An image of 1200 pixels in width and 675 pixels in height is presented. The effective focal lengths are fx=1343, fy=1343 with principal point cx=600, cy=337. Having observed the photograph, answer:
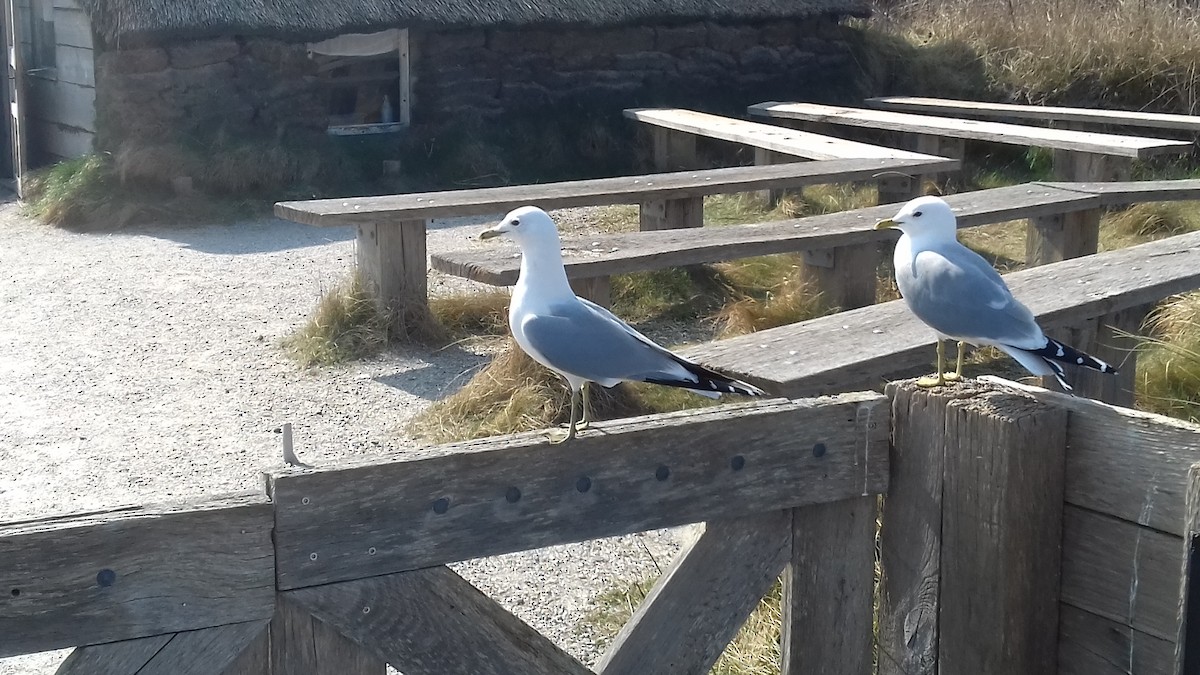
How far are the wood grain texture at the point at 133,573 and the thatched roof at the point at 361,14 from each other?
8.16 m

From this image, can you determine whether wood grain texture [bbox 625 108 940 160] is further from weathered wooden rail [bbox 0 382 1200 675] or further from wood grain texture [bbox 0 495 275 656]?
wood grain texture [bbox 0 495 275 656]

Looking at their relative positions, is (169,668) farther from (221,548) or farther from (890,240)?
(890,240)

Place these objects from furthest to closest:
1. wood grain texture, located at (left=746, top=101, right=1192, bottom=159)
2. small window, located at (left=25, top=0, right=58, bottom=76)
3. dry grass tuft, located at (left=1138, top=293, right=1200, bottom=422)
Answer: small window, located at (left=25, top=0, right=58, bottom=76) < wood grain texture, located at (left=746, top=101, right=1192, bottom=159) < dry grass tuft, located at (left=1138, top=293, right=1200, bottom=422)

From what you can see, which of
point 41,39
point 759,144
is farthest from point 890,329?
point 41,39

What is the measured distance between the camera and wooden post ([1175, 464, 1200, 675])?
4.68 ft

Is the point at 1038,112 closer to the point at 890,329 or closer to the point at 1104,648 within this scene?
the point at 890,329

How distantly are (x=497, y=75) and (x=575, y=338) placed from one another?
8.70 meters

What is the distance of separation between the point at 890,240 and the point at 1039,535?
5685 millimetres

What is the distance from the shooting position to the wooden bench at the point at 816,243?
16.2 ft

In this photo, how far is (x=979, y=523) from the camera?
172 cm

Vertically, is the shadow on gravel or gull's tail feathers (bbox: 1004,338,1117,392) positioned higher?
gull's tail feathers (bbox: 1004,338,1117,392)

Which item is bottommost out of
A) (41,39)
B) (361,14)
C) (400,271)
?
(400,271)

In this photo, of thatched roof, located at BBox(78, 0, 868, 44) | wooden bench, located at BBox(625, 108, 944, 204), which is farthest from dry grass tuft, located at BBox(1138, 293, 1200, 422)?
thatched roof, located at BBox(78, 0, 868, 44)

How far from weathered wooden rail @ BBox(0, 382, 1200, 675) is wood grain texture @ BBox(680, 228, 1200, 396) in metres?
1.15
